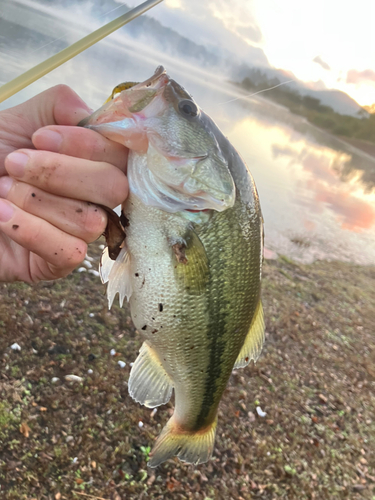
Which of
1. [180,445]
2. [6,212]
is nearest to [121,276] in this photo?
[6,212]

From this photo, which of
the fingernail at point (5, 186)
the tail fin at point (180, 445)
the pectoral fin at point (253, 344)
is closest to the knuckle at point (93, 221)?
the fingernail at point (5, 186)

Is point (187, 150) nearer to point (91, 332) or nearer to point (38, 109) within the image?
point (38, 109)

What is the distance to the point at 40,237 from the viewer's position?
1.10m

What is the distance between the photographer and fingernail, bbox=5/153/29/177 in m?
1.02

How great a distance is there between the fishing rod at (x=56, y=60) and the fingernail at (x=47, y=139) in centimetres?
15

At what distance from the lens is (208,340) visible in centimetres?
139

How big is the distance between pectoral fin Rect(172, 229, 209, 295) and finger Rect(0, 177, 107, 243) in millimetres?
283

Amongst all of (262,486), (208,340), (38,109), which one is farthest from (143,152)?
(262,486)

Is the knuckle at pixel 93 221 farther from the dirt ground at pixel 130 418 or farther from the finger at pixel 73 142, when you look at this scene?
the dirt ground at pixel 130 418

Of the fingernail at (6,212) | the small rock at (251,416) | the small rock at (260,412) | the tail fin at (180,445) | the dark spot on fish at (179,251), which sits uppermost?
the dark spot on fish at (179,251)

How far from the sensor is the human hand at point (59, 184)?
1.04 meters

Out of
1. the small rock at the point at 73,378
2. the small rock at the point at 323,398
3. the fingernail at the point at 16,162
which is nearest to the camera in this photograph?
the fingernail at the point at 16,162

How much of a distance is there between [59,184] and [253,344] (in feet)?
3.54

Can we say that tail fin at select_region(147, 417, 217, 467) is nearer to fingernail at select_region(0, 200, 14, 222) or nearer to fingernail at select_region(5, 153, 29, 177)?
fingernail at select_region(0, 200, 14, 222)
